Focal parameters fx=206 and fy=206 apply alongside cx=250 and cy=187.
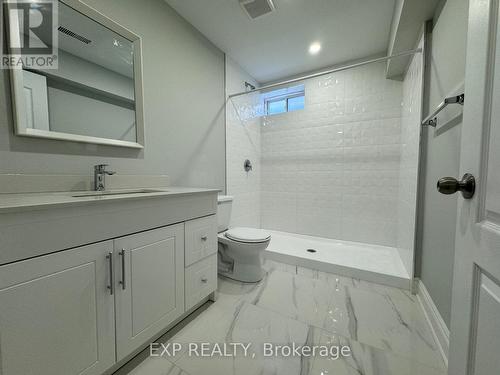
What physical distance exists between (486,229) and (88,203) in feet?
4.04

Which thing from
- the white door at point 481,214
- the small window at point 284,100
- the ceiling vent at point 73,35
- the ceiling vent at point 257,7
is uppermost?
the ceiling vent at point 257,7

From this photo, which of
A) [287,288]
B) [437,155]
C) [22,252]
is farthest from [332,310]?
[22,252]

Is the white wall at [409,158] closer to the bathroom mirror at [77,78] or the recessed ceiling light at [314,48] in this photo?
the recessed ceiling light at [314,48]

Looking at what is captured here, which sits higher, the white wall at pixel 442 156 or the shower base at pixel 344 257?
the white wall at pixel 442 156

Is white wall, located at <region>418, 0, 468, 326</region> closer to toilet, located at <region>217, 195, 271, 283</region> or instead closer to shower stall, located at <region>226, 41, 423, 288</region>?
shower stall, located at <region>226, 41, 423, 288</region>

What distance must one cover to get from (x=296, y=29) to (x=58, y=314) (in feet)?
8.42

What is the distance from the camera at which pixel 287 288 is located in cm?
173

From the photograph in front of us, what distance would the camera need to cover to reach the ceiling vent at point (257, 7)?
1624mm

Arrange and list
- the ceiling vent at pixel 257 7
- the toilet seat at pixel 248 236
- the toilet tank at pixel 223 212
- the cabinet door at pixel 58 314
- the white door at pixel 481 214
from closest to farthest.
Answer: the white door at pixel 481 214 → the cabinet door at pixel 58 314 → the ceiling vent at pixel 257 7 → the toilet seat at pixel 248 236 → the toilet tank at pixel 223 212

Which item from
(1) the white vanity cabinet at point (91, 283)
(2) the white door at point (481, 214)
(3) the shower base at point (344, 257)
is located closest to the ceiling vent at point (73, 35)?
(1) the white vanity cabinet at point (91, 283)

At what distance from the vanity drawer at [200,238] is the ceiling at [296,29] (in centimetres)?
176

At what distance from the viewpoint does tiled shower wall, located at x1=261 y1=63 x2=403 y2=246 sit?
236 cm

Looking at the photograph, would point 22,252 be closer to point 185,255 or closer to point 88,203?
point 88,203

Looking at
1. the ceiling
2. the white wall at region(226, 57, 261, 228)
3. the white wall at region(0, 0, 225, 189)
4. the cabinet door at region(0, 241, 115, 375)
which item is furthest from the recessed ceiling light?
the cabinet door at region(0, 241, 115, 375)
